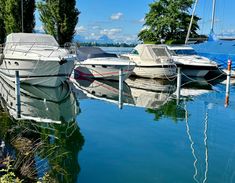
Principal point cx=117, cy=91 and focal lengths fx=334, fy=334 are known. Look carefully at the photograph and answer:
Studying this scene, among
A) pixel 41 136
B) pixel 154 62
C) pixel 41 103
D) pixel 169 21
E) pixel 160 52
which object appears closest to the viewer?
pixel 41 136

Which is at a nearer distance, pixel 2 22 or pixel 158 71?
pixel 158 71

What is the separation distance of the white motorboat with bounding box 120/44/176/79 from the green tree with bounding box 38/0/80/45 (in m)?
8.96

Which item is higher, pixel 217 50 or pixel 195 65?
pixel 217 50

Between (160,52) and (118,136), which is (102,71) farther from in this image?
(118,136)

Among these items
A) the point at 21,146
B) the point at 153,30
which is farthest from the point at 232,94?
the point at 153,30

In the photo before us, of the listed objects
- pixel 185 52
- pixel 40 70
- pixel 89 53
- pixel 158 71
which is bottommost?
pixel 158 71

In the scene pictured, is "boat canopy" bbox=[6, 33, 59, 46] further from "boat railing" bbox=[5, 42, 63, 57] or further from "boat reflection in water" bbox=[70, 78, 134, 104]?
"boat reflection in water" bbox=[70, 78, 134, 104]

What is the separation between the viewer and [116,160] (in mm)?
7176

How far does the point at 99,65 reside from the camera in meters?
19.1

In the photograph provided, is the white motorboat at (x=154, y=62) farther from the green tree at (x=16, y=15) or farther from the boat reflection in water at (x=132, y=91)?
the green tree at (x=16, y=15)

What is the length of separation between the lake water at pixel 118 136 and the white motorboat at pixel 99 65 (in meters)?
2.56

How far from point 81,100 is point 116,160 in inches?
299

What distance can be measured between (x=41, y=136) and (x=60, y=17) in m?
21.1

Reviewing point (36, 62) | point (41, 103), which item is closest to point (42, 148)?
point (41, 103)
